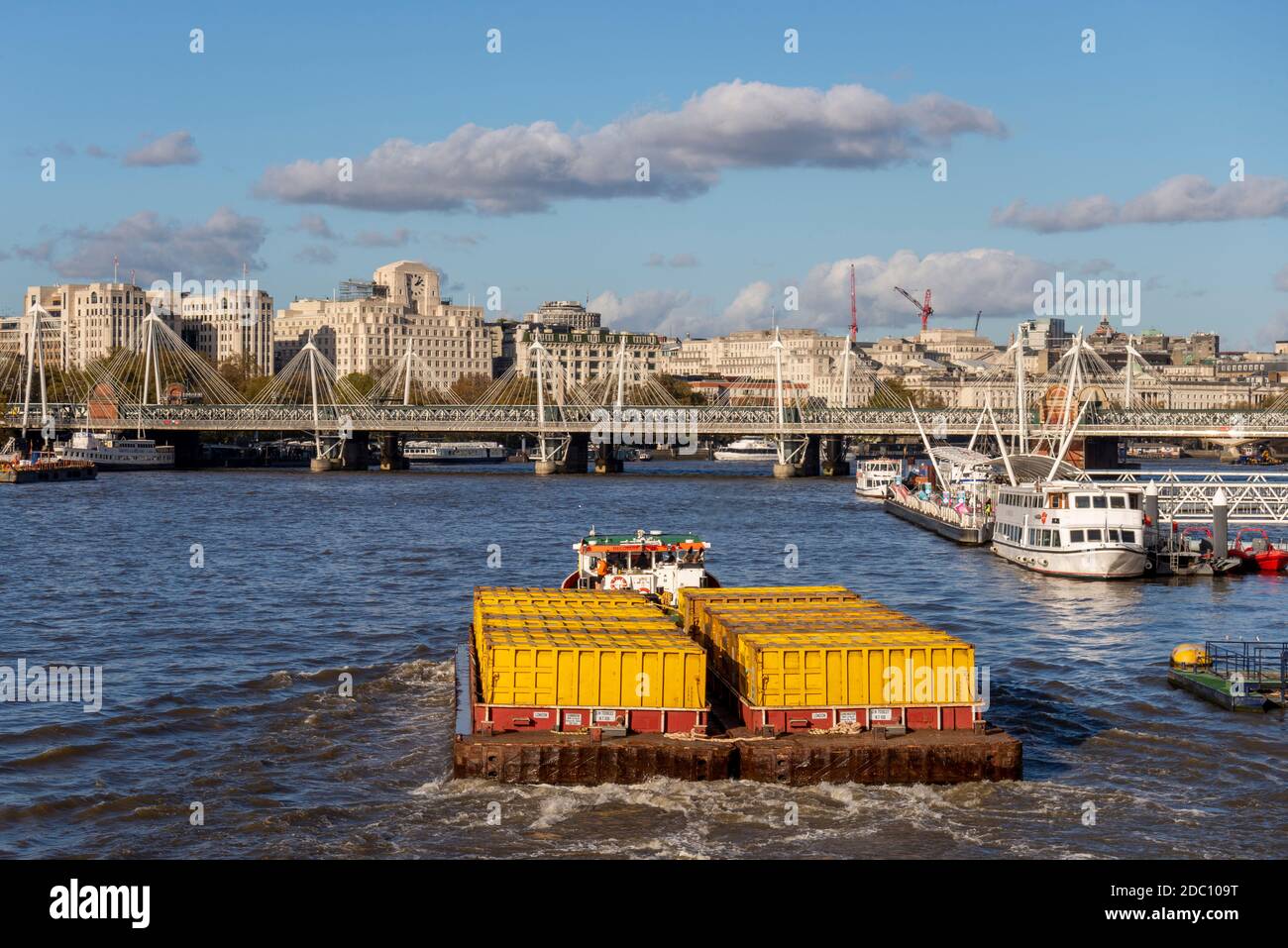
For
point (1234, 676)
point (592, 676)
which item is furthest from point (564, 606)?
point (1234, 676)

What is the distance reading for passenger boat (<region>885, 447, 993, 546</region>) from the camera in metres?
84.6

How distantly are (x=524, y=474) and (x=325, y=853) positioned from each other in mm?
139932

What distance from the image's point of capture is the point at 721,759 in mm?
26484

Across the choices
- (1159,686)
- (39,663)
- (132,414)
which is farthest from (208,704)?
(132,414)

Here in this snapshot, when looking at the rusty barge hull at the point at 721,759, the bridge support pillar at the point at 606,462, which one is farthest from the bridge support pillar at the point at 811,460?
the rusty barge hull at the point at 721,759

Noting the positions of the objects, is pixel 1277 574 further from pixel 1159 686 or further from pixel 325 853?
pixel 325 853

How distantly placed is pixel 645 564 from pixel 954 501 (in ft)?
183

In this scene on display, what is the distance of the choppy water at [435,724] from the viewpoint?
82.5 ft

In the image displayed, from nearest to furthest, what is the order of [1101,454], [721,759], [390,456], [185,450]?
1. [721,759]
2. [390,456]
3. [185,450]
4. [1101,454]

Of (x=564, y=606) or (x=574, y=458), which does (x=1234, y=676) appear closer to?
(x=564, y=606)

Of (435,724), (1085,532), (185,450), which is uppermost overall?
(185,450)

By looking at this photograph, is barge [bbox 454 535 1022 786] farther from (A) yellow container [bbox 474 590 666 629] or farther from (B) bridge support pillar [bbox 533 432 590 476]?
(B) bridge support pillar [bbox 533 432 590 476]

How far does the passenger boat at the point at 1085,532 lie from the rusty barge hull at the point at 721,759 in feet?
126
